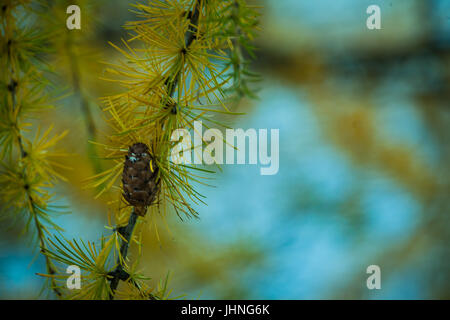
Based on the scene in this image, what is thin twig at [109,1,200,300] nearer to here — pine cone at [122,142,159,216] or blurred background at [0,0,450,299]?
pine cone at [122,142,159,216]

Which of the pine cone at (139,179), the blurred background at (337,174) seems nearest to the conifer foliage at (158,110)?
the pine cone at (139,179)

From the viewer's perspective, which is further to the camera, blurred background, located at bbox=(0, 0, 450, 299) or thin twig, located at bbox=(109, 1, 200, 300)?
blurred background, located at bbox=(0, 0, 450, 299)

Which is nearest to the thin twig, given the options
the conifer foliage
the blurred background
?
the conifer foliage

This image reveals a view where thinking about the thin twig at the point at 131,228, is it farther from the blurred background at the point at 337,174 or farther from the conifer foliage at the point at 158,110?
the blurred background at the point at 337,174
